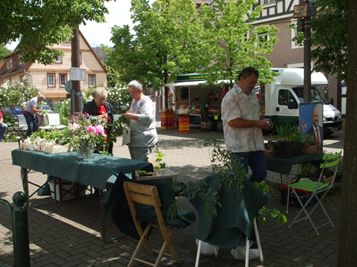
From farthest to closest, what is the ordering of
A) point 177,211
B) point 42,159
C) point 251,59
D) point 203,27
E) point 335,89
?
1. point 335,89
2. point 203,27
3. point 251,59
4. point 42,159
5. point 177,211

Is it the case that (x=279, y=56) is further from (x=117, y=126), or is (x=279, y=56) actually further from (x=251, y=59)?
(x=117, y=126)

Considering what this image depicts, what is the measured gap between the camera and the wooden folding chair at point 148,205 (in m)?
4.11

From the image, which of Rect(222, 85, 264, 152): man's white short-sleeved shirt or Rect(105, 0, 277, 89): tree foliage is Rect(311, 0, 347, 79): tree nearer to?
Rect(222, 85, 264, 152): man's white short-sleeved shirt

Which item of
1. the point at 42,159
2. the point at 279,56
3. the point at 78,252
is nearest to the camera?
the point at 78,252

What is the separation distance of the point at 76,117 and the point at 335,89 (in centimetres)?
2104

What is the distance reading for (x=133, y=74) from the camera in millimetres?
25125

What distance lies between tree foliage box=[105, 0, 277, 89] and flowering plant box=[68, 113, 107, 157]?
34.5ft

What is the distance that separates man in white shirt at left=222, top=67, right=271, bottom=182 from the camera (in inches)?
190

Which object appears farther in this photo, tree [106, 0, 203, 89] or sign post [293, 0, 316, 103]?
tree [106, 0, 203, 89]

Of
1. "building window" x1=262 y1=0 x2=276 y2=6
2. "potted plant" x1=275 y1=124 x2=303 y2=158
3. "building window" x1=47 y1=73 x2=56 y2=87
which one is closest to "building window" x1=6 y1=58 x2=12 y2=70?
"building window" x1=47 y1=73 x2=56 y2=87

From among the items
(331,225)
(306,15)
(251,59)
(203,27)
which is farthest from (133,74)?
(331,225)

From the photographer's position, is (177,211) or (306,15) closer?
(177,211)

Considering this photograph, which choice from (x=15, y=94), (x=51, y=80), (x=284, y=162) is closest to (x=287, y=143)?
(x=284, y=162)

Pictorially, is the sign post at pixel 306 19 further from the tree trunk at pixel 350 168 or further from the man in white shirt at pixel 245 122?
the tree trunk at pixel 350 168
